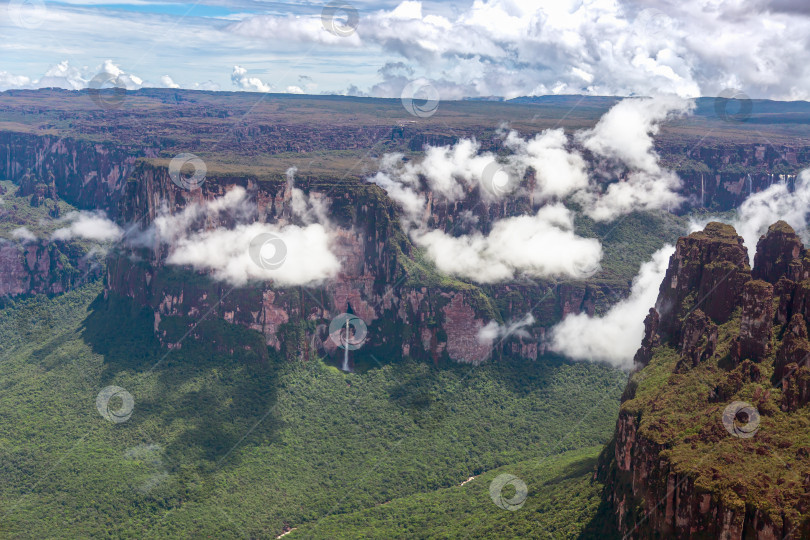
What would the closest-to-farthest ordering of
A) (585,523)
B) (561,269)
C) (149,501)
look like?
(585,523), (149,501), (561,269)

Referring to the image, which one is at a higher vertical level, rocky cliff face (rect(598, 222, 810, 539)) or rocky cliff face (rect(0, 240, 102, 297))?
rocky cliff face (rect(598, 222, 810, 539))

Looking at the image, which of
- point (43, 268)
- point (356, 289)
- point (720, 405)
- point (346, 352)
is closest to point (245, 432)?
point (346, 352)

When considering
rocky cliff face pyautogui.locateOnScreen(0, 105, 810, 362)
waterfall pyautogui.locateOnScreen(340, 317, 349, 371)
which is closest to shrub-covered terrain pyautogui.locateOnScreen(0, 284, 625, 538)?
waterfall pyautogui.locateOnScreen(340, 317, 349, 371)

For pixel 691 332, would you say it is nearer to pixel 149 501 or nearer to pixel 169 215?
pixel 149 501

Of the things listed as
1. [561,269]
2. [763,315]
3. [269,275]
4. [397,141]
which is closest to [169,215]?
[269,275]

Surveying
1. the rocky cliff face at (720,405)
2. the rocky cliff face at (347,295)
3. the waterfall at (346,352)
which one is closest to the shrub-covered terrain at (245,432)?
the waterfall at (346,352)

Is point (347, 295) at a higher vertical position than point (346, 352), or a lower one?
higher

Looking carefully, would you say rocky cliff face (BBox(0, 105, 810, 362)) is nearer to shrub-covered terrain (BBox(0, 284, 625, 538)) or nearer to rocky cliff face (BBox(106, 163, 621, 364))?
rocky cliff face (BBox(106, 163, 621, 364))

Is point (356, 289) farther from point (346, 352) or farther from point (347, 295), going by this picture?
point (346, 352)
